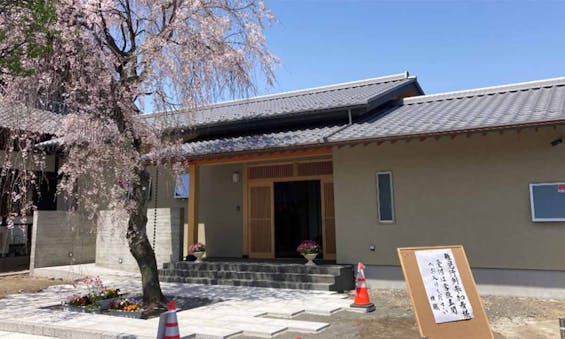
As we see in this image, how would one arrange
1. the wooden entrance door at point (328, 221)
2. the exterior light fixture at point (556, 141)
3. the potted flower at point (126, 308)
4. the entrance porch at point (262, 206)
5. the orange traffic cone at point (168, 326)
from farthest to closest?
the entrance porch at point (262, 206), the wooden entrance door at point (328, 221), the exterior light fixture at point (556, 141), the potted flower at point (126, 308), the orange traffic cone at point (168, 326)

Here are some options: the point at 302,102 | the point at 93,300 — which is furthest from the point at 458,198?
the point at 93,300

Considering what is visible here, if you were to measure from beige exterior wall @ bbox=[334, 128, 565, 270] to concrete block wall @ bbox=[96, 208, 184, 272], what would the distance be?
15.8 feet

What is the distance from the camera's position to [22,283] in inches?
Result: 462

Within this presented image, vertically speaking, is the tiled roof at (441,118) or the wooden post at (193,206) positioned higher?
the tiled roof at (441,118)

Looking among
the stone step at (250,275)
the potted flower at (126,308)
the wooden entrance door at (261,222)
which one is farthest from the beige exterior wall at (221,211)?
the potted flower at (126,308)

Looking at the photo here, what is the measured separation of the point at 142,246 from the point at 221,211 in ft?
18.5

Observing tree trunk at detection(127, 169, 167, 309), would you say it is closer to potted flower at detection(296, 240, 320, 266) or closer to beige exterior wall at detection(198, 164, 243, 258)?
potted flower at detection(296, 240, 320, 266)

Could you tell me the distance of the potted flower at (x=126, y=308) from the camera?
25.7ft

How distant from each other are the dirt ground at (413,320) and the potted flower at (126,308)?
283 cm

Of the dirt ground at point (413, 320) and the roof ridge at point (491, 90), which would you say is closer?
the dirt ground at point (413, 320)

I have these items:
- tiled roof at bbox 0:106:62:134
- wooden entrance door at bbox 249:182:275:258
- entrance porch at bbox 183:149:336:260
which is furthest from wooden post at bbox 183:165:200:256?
tiled roof at bbox 0:106:62:134

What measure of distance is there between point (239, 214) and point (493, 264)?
7.36 meters

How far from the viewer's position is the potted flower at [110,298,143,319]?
7836 millimetres

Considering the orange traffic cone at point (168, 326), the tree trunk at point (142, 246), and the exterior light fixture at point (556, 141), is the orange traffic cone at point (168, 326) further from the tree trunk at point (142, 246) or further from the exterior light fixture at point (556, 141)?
the exterior light fixture at point (556, 141)
